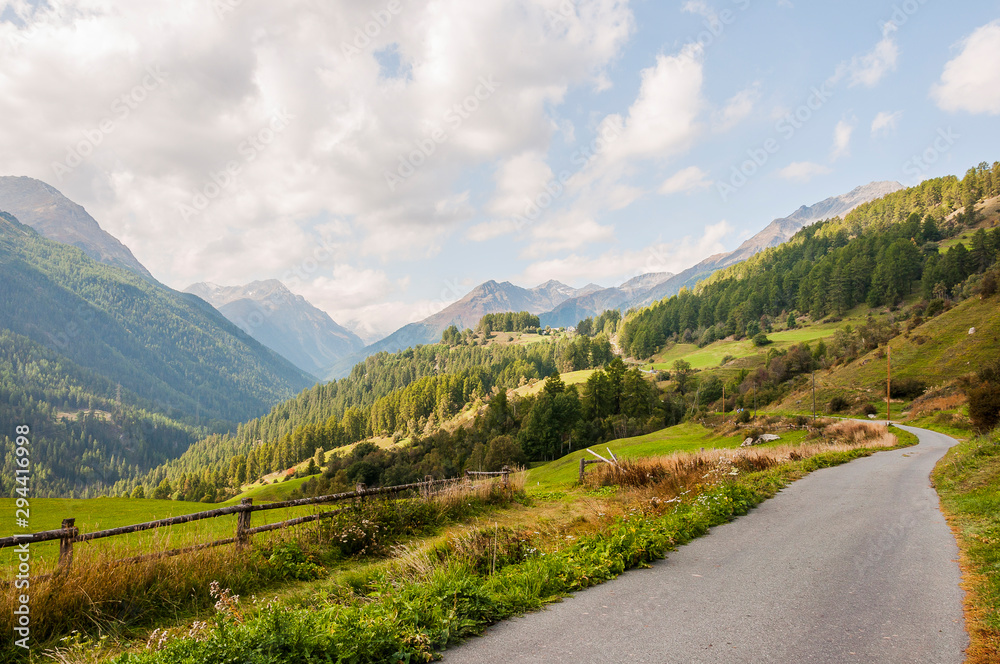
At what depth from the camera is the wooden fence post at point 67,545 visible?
686 centimetres

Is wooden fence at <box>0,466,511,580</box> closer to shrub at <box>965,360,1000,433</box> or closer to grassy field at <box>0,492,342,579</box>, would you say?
grassy field at <box>0,492,342,579</box>

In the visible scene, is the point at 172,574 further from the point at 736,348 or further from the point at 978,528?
the point at 736,348

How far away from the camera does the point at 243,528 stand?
936 cm

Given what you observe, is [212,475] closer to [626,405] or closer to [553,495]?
[626,405]

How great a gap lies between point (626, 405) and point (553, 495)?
8097 centimetres

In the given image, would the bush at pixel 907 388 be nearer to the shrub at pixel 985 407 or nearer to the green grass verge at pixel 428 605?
the shrub at pixel 985 407

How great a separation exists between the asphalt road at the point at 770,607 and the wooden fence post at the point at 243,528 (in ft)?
20.3

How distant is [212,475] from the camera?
159 metres

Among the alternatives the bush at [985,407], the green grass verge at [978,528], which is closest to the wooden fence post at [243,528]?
the green grass verge at [978,528]

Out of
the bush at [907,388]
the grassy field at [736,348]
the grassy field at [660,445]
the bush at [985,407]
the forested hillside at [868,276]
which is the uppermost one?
the forested hillside at [868,276]

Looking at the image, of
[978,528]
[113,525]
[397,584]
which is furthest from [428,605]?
[113,525]

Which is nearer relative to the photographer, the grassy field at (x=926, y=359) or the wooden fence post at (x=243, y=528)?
the wooden fence post at (x=243, y=528)

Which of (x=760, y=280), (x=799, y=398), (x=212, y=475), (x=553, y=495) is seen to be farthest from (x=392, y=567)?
(x=760, y=280)

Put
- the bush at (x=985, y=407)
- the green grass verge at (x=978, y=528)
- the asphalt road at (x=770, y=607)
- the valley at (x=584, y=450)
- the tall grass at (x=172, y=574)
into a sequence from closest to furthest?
1. the asphalt road at (x=770, y=607)
2. the green grass verge at (x=978, y=528)
3. the tall grass at (x=172, y=574)
4. the valley at (x=584, y=450)
5. the bush at (x=985, y=407)
